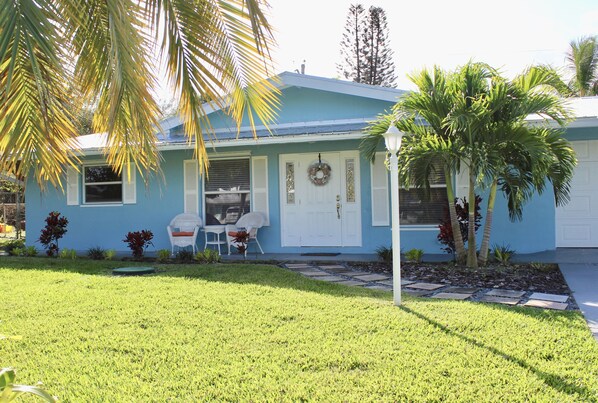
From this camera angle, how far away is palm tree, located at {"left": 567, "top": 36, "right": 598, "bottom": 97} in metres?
23.3

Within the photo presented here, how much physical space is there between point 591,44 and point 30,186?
23.8 m

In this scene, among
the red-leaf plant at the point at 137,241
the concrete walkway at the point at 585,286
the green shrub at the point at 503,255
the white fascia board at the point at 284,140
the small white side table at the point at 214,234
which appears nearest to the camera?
the concrete walkway at the point at 585,286

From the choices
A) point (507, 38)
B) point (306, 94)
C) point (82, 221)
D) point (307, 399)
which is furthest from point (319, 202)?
point (507, 38)

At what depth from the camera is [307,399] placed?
10.2 feet

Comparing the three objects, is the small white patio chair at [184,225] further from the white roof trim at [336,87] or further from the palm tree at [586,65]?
the palm tree at [586,65]

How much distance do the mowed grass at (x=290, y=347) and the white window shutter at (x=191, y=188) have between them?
4.84 m

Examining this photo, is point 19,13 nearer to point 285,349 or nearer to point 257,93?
point 257,93

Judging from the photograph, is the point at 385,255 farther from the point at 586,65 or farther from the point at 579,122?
the point at 586,65

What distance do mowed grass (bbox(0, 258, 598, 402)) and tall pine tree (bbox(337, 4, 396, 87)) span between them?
24.2m

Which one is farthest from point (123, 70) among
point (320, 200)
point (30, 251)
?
point (30, 251)

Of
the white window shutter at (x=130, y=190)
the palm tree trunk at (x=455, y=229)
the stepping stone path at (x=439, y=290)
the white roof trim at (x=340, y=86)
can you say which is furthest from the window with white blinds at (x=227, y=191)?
the palm tree trunk at (x=455, y=229)

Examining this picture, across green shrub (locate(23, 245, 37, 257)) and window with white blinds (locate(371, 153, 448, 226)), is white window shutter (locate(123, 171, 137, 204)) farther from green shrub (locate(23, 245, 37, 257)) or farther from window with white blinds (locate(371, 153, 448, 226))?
window with white blinds (locate(371, 153, 448, 226))

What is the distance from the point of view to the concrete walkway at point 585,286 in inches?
194

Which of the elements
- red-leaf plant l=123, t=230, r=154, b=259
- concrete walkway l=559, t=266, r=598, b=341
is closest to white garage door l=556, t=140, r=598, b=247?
concrete walkway l=559, t=266, r=598, b=341
